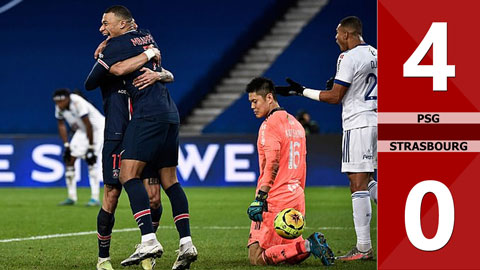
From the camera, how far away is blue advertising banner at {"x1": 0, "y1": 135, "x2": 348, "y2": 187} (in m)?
17.6

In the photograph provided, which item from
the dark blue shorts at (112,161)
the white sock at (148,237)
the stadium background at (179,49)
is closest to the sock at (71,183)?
the stadium background at (179,49)

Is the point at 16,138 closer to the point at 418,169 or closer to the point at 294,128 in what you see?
the point at 294,128

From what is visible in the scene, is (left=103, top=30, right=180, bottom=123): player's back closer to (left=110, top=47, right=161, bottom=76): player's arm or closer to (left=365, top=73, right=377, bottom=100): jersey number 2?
(left=110, top=47, right=161, bottom=76): player's arm

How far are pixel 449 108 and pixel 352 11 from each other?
57.2 feet

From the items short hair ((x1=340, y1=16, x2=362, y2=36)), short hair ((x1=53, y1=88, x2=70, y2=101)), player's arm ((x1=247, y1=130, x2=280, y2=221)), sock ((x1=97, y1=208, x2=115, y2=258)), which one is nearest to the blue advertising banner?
short hair ((x1=53, y1=88, x2=70, y2=101))

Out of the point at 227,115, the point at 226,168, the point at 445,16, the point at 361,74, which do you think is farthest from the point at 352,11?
the point at 445,16

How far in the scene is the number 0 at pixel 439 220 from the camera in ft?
12.8

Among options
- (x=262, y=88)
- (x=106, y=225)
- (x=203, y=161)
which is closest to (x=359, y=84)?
(x=262, y=88)

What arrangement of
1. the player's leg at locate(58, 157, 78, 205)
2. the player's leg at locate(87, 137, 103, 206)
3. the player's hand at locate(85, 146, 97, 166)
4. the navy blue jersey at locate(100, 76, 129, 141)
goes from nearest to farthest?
the navy blue jersey at locate(100, 76, 129, 141)
the player's leg at locate(87, 137, 103, 206)
the player's hand at locate(85, 146, 97, 166)
the player's leg at locate(58, 157, 78, 205)

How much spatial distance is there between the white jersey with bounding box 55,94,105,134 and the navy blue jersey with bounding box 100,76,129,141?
24.8ft

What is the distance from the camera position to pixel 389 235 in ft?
12.9

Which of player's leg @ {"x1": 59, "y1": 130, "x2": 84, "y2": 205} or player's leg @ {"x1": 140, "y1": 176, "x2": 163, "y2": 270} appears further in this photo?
player's leg @ {"x1": 59, "y1": 130, "x2": 84, "y2": 205}

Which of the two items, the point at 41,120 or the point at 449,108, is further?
the point at 41,120

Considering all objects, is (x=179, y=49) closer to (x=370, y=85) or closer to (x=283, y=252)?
(x=370, y=85)
